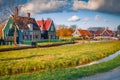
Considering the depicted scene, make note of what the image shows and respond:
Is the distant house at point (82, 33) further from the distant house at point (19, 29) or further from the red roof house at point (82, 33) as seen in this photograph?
the distant house at point (19, 29)

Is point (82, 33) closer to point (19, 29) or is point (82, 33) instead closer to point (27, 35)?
point (19, 29)

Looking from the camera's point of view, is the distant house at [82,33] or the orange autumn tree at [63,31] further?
the distant house at [82,33]

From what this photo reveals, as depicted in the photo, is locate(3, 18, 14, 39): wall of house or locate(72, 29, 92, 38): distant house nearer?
locate(3, 18, 14, 39): wall of house

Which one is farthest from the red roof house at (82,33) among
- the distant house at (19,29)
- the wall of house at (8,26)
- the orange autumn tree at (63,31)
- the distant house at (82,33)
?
the wall of house at (8,26)

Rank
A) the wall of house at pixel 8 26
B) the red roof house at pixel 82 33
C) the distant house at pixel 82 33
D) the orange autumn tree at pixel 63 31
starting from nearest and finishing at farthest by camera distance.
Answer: the wall of house at pixel 8 26 → the orange autumn tree at pixel 63 31 → the distant house at pixel 82 33 → the red roof house at pixel 82 33

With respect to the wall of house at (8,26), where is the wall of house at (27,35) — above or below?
below

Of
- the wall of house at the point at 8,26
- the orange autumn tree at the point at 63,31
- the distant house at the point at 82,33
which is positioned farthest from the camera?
the distant house at the point at 82,33

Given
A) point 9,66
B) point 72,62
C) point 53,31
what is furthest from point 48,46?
point 9,66

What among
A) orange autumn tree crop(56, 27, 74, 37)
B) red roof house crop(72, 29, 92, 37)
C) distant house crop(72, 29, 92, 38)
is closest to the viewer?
orange autumn tree crop(56, 27, 74, 37)

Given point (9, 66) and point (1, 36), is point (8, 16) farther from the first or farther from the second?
point (9, 66)

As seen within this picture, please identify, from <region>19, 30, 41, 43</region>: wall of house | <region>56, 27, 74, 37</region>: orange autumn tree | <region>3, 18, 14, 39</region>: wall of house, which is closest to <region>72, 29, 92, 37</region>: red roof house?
<region>56, 27, 74, 37</region>: orange autumn tree

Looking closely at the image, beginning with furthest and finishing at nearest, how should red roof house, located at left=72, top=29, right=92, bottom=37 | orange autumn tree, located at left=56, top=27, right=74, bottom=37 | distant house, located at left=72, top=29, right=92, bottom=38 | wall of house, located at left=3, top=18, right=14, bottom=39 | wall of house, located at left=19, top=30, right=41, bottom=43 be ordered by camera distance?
red roof house, located at left=72, top=29, right=92, bottom=37 → distant house, located at left=72, top=29, right=92, bottom=38 → orange autumn tree, located at left=56, top=27, right=74, bottom=37 → wall of house, located at left=19, top=30, right=41, bottom=43 → wall of house, located at left=3, top=18, right=14, bottom=39

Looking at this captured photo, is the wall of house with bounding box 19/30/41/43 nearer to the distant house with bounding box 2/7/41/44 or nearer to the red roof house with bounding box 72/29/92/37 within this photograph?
the distant house with bounding box 2/7/41/44

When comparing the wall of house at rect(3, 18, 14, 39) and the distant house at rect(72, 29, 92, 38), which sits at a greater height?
the wall of house at rect(3, 18, 14, 39)
